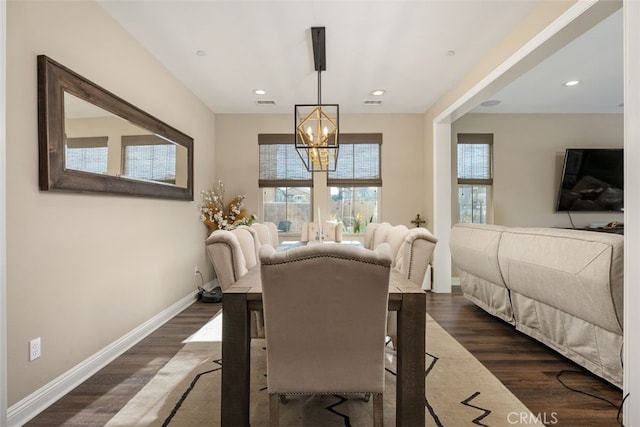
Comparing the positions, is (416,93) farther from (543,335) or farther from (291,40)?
(543,335)

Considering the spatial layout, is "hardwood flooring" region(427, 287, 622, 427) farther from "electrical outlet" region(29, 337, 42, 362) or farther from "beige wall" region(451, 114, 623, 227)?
"electrical outlet" region(29, 337, 42, 362)

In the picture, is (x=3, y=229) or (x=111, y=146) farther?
(x=111, y=146)

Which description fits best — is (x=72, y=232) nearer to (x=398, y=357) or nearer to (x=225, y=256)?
(x=225, y=256)

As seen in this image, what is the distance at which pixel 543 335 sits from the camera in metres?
2.69

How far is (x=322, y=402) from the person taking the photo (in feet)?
6.48

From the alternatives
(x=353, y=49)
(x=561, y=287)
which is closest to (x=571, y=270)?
(x=561, y=287)

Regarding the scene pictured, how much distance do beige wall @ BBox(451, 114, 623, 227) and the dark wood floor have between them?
2.52 metres

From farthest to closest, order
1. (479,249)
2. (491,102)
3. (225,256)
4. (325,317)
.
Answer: (491,102)
(479,249)
(225,256)
(325,317)

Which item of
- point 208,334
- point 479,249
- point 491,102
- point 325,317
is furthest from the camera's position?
point 491,102

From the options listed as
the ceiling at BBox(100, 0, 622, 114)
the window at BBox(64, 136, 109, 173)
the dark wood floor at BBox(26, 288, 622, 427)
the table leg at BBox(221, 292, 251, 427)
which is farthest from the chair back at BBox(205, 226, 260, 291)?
the ceiling at BBox(100, 0, 622, 114)

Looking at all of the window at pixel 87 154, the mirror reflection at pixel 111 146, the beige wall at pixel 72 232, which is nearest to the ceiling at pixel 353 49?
the beige wall at pixel 72 232

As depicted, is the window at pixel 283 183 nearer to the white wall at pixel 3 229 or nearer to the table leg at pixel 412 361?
the white wall at pixel 3 229

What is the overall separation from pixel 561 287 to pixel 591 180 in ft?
13.4

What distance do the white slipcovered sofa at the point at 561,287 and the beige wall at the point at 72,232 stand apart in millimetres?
3215
